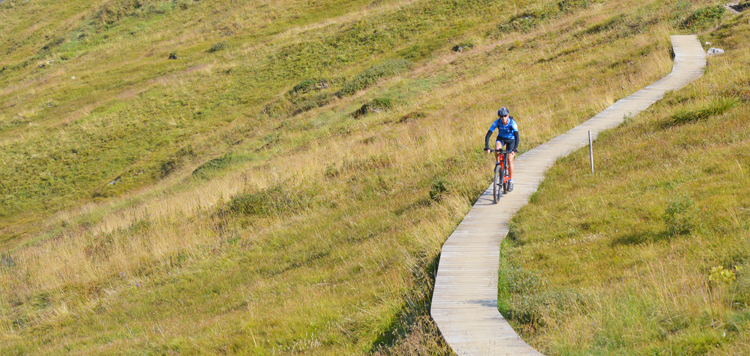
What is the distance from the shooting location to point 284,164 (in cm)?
2127

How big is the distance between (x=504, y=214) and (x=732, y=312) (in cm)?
552

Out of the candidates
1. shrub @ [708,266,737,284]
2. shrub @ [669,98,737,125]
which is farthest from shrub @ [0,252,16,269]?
shrub @ [669,98,737,125]

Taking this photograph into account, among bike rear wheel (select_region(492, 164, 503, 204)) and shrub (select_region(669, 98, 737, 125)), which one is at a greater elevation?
shrub (select_region(669, 98, 737, 125))

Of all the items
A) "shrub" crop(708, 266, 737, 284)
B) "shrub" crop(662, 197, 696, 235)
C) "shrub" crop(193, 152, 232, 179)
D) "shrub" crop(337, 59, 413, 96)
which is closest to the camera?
"shrub" crop(708, 266, 737, 284)

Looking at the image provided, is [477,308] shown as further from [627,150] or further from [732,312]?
[627,150]

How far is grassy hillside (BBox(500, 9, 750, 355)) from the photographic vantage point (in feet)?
18.6

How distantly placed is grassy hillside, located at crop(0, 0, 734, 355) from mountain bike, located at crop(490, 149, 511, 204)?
0.74 metres

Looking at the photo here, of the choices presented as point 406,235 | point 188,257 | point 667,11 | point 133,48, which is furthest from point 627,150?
point 133,48

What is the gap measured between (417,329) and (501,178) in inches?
203

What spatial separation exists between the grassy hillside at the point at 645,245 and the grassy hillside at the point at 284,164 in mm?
1497

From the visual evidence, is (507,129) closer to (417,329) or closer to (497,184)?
(497,184)

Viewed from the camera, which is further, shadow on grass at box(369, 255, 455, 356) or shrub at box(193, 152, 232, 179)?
shrub at box(193, 152, 232, 179)

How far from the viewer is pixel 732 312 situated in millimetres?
5367

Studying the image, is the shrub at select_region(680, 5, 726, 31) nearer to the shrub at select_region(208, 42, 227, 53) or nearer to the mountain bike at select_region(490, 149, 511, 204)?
the mountain bike at select_region(490, 149, 511, 204)
